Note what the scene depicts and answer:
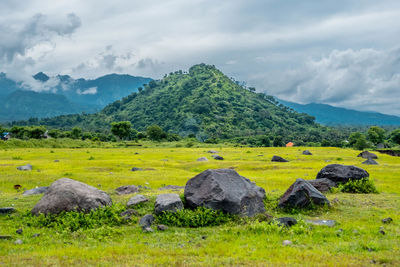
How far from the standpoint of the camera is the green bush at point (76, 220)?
48.0 ft

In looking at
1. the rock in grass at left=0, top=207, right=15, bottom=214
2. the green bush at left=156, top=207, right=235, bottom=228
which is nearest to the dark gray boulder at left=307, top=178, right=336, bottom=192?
the green bush at left=156, top=207, right=235, bottom=228

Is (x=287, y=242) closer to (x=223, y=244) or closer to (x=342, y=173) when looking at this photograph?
(x=223, y=244)

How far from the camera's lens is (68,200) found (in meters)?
15.9

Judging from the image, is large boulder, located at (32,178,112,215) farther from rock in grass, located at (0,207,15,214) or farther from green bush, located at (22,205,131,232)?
rock in grass, located at (0,207,15,214)

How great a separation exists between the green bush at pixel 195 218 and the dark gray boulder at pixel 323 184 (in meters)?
10.1

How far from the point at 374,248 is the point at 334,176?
Answer: 554 inches

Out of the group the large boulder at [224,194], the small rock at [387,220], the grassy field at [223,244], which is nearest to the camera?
the grassy field at [223,244]

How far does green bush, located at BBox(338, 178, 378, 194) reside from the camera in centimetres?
2273

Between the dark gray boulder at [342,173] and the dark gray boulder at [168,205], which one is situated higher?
the dark gray boulder at [342,173]

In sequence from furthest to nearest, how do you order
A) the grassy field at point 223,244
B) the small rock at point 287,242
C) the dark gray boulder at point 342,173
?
the dark gray boulder at point 342,173, the small rock at point 287,242, the grassy field at point 223,244

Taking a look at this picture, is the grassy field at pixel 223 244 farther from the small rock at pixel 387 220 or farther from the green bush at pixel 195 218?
the green bush at pixel 195 218

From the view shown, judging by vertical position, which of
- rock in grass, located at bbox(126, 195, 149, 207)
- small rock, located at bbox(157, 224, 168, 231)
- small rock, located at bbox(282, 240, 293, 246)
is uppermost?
rock in grass, located at bbox(126, 195, 149, 207)

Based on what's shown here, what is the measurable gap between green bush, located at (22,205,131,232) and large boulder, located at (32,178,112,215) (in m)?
0.34

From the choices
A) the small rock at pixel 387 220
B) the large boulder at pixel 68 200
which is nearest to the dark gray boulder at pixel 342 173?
the small rock at pixel 387 220
